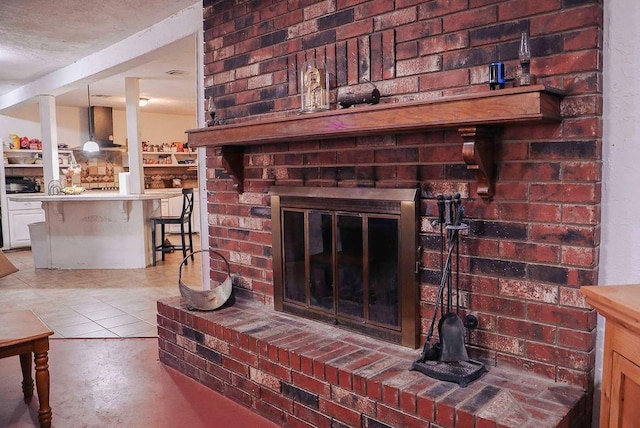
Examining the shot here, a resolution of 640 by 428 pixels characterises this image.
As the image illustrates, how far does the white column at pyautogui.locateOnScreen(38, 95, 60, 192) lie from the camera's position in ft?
21.8

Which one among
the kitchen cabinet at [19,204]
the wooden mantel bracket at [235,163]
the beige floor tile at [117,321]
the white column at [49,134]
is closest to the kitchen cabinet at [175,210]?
the kitchen cabinet at [19,204]

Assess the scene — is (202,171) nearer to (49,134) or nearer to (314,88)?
(314,88)

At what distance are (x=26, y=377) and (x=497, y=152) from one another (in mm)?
2529

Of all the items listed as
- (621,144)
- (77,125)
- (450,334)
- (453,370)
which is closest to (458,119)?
(621,144)

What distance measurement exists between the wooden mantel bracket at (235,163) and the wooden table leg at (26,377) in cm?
140

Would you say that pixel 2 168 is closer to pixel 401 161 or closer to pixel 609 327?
pixel 401 161

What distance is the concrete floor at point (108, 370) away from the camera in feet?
7.79

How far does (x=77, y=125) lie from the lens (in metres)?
8.95

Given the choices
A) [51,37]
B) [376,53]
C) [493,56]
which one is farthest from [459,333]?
[51,37]

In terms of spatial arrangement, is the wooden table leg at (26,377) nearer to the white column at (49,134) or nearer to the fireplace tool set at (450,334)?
the fireplace tool set at (450,334)

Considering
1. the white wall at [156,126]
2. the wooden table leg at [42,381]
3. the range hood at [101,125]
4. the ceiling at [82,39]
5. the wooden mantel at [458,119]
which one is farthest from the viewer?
the white wall at [156,126]

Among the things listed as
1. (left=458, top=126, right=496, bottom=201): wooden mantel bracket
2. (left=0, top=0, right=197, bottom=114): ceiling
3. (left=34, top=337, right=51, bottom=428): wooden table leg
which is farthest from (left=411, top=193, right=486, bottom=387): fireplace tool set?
(left=0, top=0, right=197, bottom=114): ceiling

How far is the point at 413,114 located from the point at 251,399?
1.55 metres

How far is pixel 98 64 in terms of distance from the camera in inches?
199
